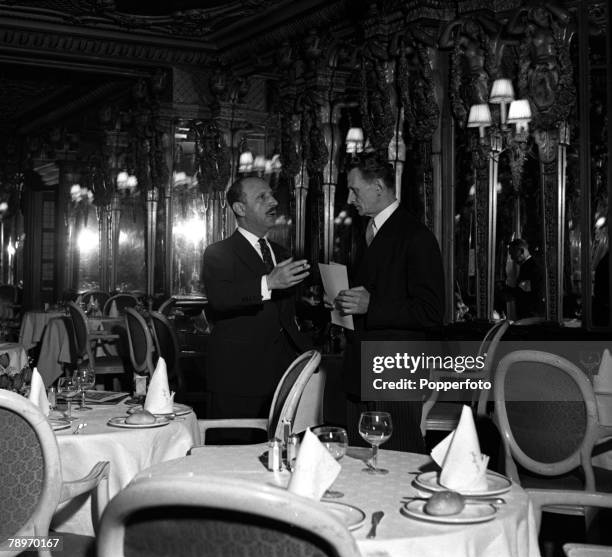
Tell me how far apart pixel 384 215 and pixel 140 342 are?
3.83 metres

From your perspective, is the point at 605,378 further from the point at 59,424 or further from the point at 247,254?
the point at 59,424

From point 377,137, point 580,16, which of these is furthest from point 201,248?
point 580,16

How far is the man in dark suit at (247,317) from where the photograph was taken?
3834 millimetres

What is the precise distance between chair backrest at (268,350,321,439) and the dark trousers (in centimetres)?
27

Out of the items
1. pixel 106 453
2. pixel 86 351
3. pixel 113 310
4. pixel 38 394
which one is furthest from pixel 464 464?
pixel 113 310

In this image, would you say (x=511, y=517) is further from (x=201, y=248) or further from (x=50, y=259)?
(x=50, y=259)

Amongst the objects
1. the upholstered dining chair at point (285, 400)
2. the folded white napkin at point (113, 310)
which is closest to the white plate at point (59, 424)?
the upholstered dining chair at point (285, 400)

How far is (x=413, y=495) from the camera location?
213 cm

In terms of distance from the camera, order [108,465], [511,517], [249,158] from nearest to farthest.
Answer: [511,517] < [108,465] < [249,158]

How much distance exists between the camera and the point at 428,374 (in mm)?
5230

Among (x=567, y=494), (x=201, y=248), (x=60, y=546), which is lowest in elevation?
(x=60, y=546)

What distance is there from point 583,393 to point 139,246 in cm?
1057

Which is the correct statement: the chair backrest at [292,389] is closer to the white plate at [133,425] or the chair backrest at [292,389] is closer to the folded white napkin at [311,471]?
the white plate at [133,425]
